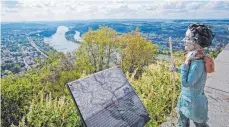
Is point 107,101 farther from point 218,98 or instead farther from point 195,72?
point 218,98

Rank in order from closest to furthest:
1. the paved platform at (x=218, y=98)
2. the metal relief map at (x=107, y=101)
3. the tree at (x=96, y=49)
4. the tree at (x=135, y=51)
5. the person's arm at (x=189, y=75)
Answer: the metal relief map at (x=107, y=101), the person's arm at (x=189, y=75), the paved platform at (x=218, y=98), the tree at (x=135, y=51), the tree at (x=96, y=49)

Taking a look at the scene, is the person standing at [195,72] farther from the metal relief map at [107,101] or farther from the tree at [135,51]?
the tree at [135,51]

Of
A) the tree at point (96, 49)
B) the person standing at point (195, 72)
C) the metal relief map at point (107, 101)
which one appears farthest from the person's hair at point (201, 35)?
the tree at point (96, 49)

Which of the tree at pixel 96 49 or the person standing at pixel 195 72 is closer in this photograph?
the person standing at pixel 195 72

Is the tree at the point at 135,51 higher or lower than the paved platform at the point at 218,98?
lower

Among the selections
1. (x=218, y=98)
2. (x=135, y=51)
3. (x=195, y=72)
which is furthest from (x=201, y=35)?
(x=135, y=51)

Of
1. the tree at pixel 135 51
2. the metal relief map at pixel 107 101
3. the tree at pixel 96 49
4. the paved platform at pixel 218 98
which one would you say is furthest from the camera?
Answer: the tree at pixel 96 49

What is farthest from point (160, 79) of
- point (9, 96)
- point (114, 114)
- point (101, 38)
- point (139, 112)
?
point (101, 38)

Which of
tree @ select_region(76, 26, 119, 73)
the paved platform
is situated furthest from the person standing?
tree @ select_region(76, 26, 119, 73)
